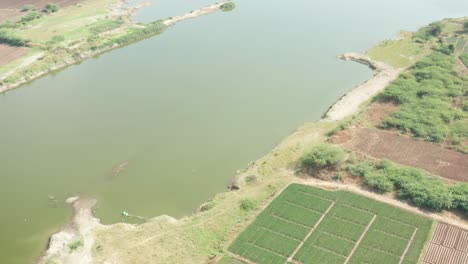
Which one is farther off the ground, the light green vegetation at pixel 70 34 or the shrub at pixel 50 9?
the shrub at pixel 50 9

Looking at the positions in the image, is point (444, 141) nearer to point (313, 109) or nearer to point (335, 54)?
point (313, 109)

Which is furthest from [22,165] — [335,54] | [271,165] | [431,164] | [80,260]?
[335,54]

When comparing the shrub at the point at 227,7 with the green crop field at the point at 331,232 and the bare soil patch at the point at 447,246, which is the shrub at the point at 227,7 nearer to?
the green crop field at the point at 331,232

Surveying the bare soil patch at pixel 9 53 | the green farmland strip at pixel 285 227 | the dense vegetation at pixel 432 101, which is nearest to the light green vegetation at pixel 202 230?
the green farmland strip at pixel 285 227

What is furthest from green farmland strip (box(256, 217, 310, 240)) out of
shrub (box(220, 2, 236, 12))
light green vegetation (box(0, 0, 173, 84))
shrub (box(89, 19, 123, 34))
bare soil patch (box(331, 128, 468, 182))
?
shrub (box(220, 2, 236, 12))

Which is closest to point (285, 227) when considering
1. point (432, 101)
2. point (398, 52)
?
point (432, 101)

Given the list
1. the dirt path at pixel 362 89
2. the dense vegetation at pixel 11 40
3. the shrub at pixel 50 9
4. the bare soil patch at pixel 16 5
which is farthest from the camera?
the shrub at pixel 50 9

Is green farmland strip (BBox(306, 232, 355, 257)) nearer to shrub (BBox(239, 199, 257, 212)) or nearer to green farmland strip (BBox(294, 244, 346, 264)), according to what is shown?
green farmland strip (BBox(294, 244, 346, 264))

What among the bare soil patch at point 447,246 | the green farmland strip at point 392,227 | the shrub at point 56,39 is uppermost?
the shrub at point 56,39
